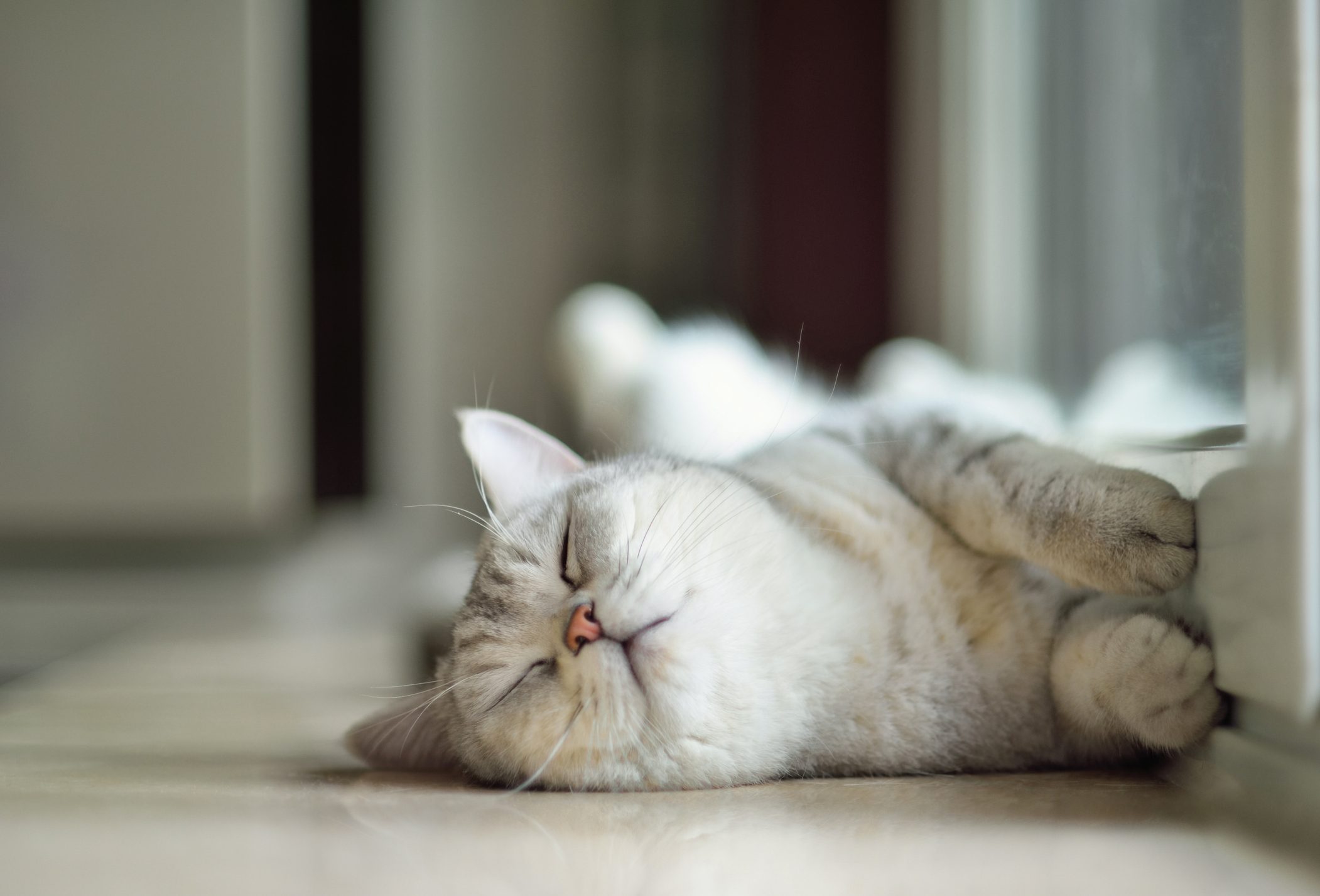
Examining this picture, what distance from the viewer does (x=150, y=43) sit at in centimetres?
275

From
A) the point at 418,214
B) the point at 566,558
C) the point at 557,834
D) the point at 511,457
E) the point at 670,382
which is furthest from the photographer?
the point at 418,214

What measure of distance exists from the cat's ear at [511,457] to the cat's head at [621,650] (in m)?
0.07

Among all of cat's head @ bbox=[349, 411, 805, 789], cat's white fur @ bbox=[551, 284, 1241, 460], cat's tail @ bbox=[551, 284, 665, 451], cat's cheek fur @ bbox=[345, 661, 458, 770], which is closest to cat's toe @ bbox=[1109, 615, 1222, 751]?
cat's head @ bbox=[349, 411, 805, 789]

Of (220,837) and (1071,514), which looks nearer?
(220,837)

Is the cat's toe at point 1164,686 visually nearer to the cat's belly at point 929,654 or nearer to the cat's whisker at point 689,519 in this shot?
the cat's belly at point 929,654

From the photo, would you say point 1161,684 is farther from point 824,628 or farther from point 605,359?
point 605,359

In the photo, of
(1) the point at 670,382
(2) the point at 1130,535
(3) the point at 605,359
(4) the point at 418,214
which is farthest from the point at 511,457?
(4) the point at 418,214

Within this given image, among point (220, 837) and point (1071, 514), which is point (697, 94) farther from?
point (220, 837)

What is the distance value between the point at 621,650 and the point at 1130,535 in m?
0.41

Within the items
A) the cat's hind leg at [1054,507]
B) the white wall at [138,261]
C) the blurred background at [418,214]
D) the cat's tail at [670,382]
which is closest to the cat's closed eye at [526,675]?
the cat's hind leg at [1054,507]

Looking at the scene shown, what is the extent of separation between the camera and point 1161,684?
2.61 feet

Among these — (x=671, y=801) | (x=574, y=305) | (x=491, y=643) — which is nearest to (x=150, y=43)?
(x=574, y=305)

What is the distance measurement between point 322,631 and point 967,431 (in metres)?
1.70

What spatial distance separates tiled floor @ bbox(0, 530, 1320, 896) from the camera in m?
0.59
